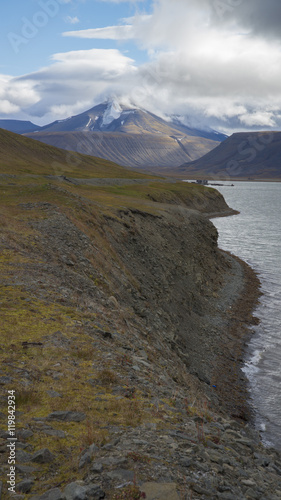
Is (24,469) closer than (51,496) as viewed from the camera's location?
No

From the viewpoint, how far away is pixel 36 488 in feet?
23.4

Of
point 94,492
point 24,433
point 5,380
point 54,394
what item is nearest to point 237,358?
point 54,394

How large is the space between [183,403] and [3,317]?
7.13 meters

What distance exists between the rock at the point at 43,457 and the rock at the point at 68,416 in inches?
61.3

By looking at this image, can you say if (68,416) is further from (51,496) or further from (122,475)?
(51,496)

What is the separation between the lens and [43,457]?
311 inches

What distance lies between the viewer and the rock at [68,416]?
9.64 m

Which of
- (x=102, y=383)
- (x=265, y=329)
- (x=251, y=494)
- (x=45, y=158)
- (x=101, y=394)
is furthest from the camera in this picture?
(x=45, y=158)

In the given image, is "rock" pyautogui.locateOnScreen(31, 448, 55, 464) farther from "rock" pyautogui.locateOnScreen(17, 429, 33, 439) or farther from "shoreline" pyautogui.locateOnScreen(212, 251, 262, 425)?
"shoreline" pyautogui.locateOnScreen(212, 251, 262, 425)

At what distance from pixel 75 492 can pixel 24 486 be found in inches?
37.9

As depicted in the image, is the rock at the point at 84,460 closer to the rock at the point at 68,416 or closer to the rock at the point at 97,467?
the rock at the point at 97,467

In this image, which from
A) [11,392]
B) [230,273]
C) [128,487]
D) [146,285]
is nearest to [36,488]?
[128,487]

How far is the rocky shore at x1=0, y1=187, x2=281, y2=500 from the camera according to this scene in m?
7.82

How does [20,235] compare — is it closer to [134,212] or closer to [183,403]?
[183,403]
